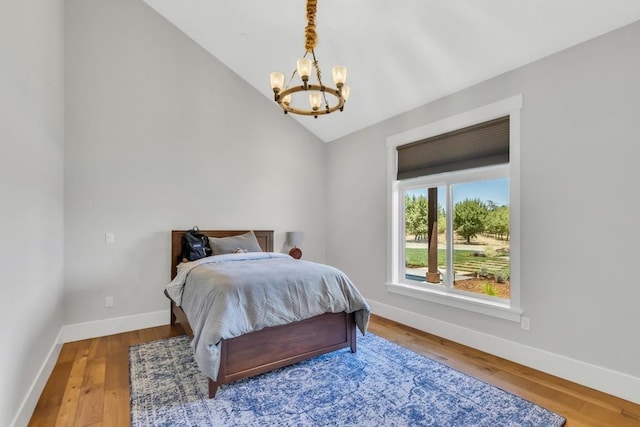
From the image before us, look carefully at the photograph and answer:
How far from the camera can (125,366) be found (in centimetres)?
265

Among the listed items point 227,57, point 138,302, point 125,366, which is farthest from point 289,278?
point 227,57

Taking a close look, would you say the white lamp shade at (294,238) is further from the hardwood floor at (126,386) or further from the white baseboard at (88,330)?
the hardwood floor at (126,386)

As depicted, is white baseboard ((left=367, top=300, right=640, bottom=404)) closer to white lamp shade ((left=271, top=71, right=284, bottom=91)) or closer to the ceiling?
the ceiling

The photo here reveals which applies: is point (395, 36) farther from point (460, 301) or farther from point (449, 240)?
point (460, 301)

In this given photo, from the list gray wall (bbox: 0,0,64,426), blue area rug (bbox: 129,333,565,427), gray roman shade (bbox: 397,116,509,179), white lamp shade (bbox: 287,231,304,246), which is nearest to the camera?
gray wall (bbox: 0,0,64,426)

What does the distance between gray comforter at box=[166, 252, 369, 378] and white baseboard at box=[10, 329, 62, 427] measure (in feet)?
3.13

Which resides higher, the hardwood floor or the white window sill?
the white window sill

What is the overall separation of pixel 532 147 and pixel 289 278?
236 centimetres

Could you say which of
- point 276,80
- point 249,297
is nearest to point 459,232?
point 249,297

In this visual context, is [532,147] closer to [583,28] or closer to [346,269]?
[583,28]

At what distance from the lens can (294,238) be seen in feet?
15.1

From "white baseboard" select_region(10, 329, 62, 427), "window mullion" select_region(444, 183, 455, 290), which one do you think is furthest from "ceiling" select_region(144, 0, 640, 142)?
"white baseboard" select_region(10, 329, 62, 427)

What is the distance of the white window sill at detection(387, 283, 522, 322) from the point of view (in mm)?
2766

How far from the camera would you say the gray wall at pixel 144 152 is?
10.8ft
